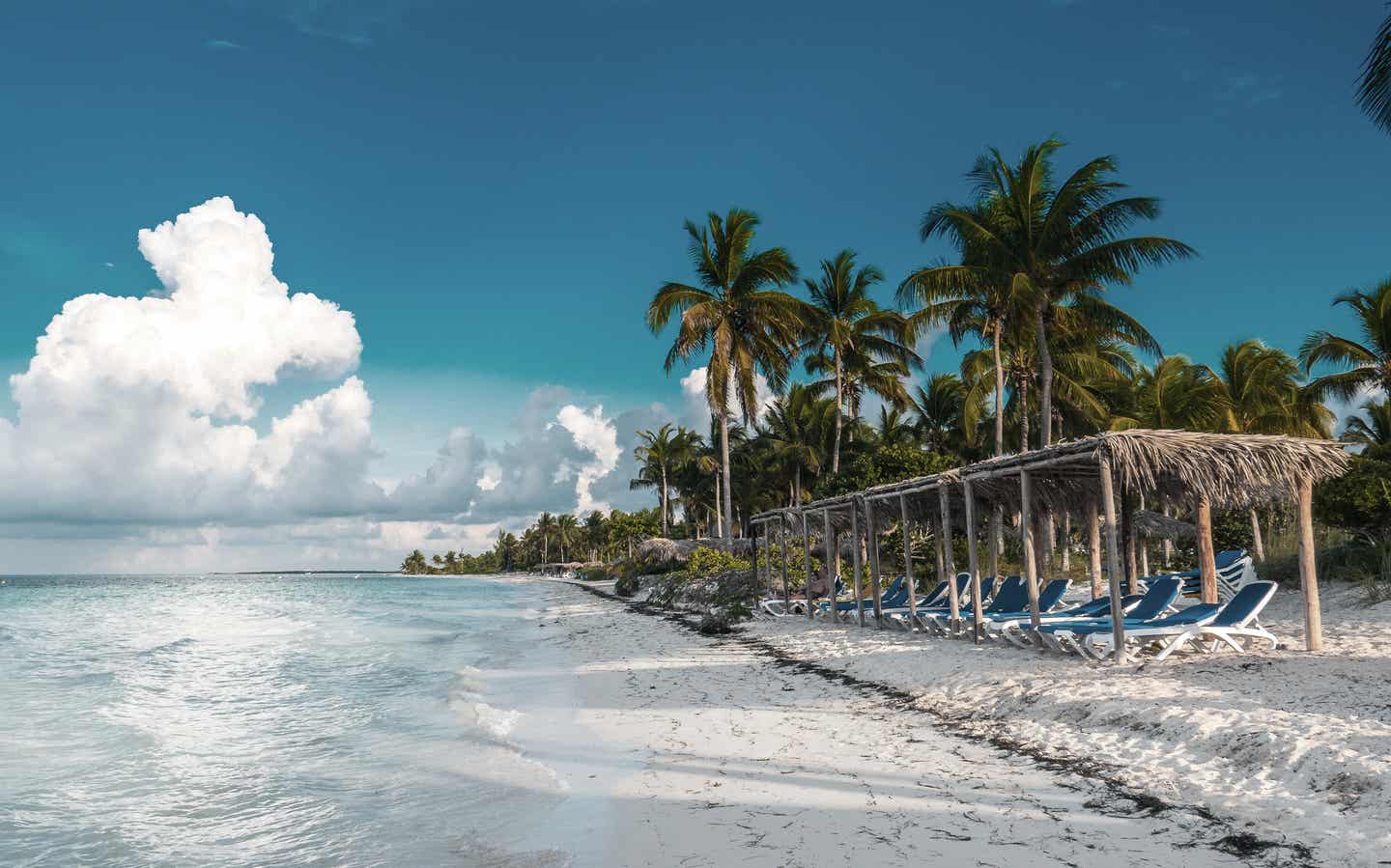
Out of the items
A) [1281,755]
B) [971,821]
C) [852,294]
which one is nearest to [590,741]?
[971,821]

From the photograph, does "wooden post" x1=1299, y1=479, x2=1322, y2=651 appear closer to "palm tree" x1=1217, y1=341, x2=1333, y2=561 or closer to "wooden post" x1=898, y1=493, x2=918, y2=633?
"wooden post" x1=898, y1=493, x2=918, y2=633

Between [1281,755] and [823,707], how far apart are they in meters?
3.91

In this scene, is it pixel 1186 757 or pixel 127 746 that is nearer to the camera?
pixel 1186 757

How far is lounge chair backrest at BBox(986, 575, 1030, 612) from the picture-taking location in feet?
40.1

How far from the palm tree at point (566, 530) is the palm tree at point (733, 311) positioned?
280 feet

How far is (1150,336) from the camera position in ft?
60.1

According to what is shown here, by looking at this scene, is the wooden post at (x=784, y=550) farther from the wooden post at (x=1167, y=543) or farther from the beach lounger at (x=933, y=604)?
the wooden post at (x=1167, y=543)

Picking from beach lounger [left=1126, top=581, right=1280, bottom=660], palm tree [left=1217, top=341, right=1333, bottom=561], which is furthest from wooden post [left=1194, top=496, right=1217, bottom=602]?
palm tree [left=1217, top=341, right=1333, bottom=561]

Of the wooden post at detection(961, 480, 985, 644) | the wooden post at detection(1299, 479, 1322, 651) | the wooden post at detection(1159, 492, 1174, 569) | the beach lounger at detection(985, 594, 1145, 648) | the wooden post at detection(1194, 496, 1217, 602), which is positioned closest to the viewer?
the wooden post at detection(1299, 479, 1322, 651)

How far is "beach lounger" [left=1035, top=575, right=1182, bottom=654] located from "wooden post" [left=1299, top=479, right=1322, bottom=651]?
1.16m

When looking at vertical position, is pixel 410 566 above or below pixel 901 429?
below

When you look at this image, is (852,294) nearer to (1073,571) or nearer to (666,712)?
(1073,571)

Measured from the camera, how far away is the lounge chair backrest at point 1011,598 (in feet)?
40.1

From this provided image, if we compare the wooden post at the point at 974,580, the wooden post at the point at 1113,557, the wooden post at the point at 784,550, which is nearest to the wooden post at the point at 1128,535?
the wooden post at the point at 974,580
